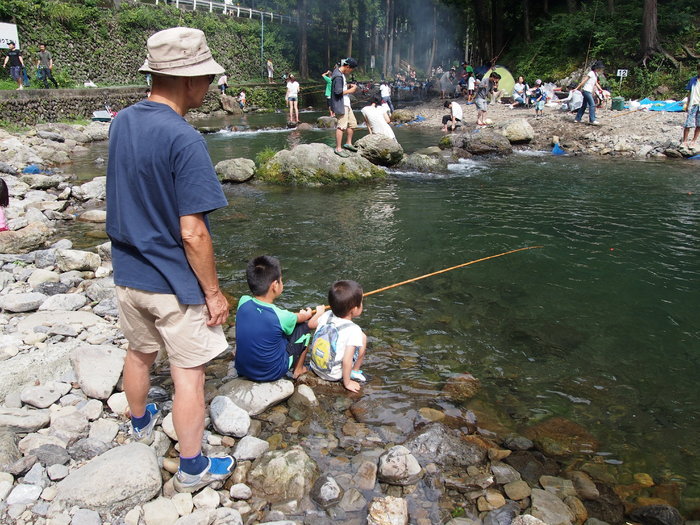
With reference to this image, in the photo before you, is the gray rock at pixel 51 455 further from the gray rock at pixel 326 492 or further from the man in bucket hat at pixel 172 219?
the gray rock at pixel 326 492

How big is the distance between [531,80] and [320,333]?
26.8 meters

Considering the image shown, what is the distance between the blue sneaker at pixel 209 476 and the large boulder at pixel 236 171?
896 cm

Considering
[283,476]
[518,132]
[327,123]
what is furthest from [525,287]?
[327,123]

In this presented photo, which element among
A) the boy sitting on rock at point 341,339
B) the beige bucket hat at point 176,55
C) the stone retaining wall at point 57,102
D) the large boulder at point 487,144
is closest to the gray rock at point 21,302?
the boy sitting on rock at point 341,339

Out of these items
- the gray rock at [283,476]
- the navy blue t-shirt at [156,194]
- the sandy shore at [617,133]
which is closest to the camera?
the navy blue t-shirt at [156,194]

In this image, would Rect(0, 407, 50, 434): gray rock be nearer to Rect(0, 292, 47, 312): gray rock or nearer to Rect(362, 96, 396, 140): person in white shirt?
Rect(0, 292, 47, 312): gray rock

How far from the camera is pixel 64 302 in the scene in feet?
16.5

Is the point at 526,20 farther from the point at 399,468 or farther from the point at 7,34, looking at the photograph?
the point at 399,468

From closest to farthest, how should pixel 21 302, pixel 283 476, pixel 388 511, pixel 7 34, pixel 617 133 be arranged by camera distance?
1. pixel 388 511
2. pixel 283 476
3. pixel 21 302
4. pixel 617 133
5. pixel 7 34

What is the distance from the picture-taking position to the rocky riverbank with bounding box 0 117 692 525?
2.65 m

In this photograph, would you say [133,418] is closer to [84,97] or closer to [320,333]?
[320,333]

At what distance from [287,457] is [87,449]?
3.81 ft

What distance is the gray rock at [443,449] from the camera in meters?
3.27

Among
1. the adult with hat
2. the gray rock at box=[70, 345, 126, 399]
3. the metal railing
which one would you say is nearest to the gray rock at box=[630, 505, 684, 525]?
the gray rock at box=[70, 345, 126, 399]
